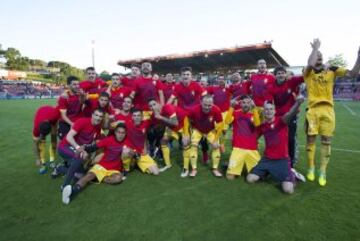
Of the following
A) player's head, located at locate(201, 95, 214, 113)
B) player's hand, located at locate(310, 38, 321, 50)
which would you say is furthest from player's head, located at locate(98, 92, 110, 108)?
player's hand, located at locate(310, 38, 321, 50)

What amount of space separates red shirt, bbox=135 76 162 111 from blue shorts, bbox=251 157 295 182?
2.74m

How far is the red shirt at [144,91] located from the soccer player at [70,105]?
1203mm

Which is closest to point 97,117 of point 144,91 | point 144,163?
point 144,163

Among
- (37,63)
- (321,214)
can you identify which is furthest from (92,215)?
(37,63)

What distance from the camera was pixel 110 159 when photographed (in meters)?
4.96

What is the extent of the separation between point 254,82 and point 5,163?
581 cm

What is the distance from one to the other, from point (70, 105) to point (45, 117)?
1.80 ft

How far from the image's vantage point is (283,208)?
376 centimetres

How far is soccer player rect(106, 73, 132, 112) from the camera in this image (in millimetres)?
6430

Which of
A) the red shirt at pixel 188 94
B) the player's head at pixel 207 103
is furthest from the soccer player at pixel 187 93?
the player's head at pixel 207 103

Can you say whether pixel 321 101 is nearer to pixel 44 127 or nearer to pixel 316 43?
pixel 316 43

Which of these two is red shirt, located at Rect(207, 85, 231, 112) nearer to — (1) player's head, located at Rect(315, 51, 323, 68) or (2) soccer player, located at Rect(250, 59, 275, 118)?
(2) soccer player, located at Rect(250, 59, 275, 118)

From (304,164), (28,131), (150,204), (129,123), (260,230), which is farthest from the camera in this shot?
(28,131)

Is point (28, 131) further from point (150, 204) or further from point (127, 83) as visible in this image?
point (150, 204)
